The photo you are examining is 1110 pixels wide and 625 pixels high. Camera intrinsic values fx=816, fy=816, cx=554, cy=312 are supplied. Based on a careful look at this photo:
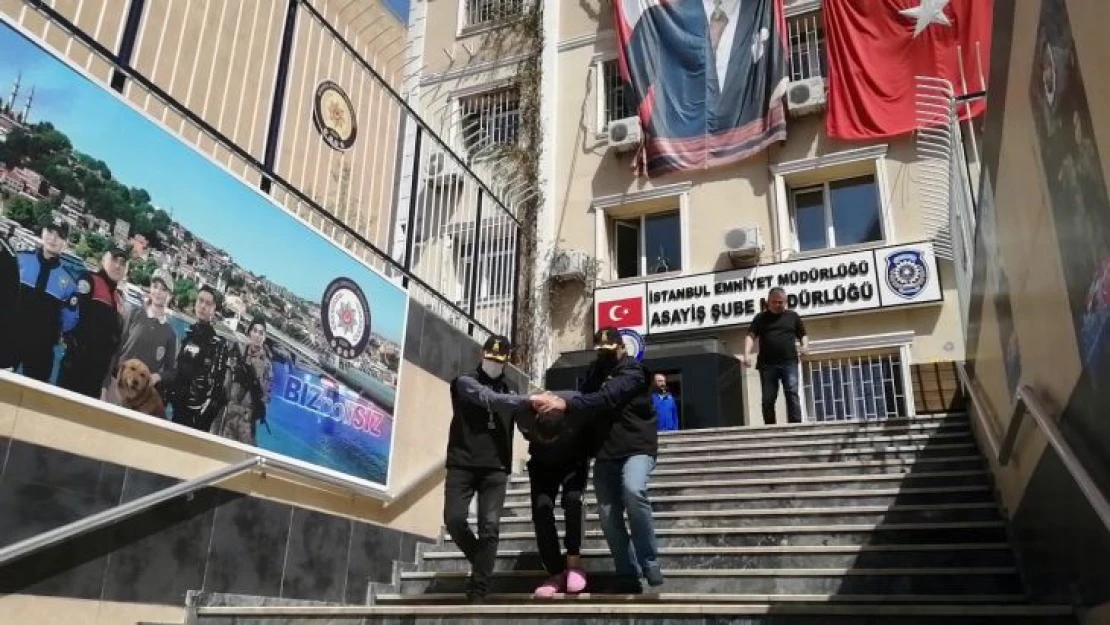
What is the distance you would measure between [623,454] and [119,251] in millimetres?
3161

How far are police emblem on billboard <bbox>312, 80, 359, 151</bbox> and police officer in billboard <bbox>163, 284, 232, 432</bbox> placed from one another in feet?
8.62

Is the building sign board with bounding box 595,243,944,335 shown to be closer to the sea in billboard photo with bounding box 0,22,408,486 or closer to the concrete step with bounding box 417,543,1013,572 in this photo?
the sea in billboard photo with bounding box 0,22,408,486

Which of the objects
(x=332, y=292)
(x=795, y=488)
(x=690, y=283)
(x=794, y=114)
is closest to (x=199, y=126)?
(x=332, y=292)

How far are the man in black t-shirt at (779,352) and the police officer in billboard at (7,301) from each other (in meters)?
6.57

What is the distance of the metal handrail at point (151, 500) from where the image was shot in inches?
151

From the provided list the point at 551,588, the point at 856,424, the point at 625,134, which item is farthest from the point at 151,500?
the point at 625,134

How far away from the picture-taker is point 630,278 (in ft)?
43.5

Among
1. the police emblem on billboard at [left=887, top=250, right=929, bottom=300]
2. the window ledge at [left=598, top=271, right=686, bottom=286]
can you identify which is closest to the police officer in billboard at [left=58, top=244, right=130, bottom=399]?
the window ledge at [left=598, top=271, right=686, bottom=286]

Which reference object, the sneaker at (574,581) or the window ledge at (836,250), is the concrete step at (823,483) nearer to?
the sneaker at (574,581)

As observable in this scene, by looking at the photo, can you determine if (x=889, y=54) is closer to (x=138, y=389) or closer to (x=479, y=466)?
(x=479, y=466)

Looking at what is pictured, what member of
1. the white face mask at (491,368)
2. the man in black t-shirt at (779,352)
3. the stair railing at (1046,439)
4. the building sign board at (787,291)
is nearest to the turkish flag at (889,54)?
the building sign board at (787,291)

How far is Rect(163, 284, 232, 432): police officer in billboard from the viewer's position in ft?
16.4

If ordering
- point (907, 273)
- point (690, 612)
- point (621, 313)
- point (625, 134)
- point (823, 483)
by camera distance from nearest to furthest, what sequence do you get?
1. point (690, 612)
2. point (823, 483)
3. point (907, 273)
4. point (621, 313)
5. point (625, 134)

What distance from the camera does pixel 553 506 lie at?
5211mm
